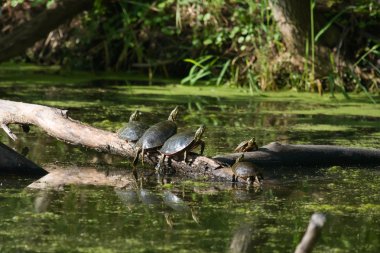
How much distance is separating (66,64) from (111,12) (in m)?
0.74

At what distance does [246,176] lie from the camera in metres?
4.36

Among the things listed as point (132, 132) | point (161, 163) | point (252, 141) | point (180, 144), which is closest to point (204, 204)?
point (180, 144)

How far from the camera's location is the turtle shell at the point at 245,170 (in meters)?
4.35

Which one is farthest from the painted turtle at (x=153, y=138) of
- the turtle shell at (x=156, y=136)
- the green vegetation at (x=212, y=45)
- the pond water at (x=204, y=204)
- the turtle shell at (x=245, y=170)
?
the green vegetation at (x=212, y=45)

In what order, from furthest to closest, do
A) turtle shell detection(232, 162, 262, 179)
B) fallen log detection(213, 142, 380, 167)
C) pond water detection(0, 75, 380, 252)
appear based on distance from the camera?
fallen log detection(213, 142, 380, 167) → turtle shell detection(232, 162, 262, 179) → pond water detection(0, 75, 380, 252)

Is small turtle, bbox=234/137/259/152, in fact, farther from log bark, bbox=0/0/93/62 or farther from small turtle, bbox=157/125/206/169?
log bark, bbox=0/0/93/62

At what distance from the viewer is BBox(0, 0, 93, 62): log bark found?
8797mm

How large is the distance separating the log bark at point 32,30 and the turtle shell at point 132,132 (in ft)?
13.4

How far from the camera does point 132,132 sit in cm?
489

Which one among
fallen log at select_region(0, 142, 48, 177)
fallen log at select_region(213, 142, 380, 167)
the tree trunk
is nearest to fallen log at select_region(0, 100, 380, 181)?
fallen log at select_region(213, 142, 380, 167)

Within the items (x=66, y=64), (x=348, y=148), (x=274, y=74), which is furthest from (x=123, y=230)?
(x=66, y=64)

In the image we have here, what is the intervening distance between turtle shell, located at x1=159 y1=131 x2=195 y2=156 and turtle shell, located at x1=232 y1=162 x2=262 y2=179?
0.91 ft

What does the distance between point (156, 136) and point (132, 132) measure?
7.4 inches

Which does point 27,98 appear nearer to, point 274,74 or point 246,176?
point 274,74
